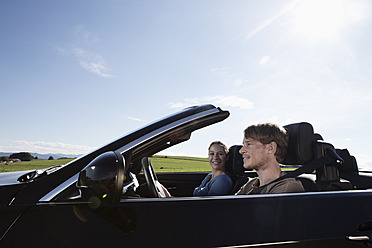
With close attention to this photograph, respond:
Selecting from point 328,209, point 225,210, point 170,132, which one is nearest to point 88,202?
point 170,132

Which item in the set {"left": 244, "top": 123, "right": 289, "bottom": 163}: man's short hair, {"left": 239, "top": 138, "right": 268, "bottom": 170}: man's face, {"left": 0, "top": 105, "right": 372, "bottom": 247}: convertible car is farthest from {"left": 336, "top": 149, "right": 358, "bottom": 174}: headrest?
{"left": 0, "top": 105, "right": 372, "bottom": 247}: convertible car

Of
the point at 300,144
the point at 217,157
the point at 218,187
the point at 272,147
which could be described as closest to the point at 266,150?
the point at 272,147

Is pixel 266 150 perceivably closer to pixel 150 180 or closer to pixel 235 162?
pixel 235 162

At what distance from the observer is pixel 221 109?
177cm

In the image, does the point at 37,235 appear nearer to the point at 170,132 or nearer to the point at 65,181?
the point at 65,181

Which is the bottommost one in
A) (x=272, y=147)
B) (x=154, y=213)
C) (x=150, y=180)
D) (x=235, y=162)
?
(x=154, y=213)

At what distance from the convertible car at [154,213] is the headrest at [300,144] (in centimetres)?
60

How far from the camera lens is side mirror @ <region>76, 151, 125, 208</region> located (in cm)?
110

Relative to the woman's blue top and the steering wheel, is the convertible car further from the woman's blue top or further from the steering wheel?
the woman's blue top

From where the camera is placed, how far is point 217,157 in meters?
3.09

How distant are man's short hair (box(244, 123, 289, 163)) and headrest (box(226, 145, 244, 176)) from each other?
70 cm

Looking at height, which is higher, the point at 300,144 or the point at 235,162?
the point at 300,144

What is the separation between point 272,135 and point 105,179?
62.1 inches

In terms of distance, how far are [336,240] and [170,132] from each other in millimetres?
1040
